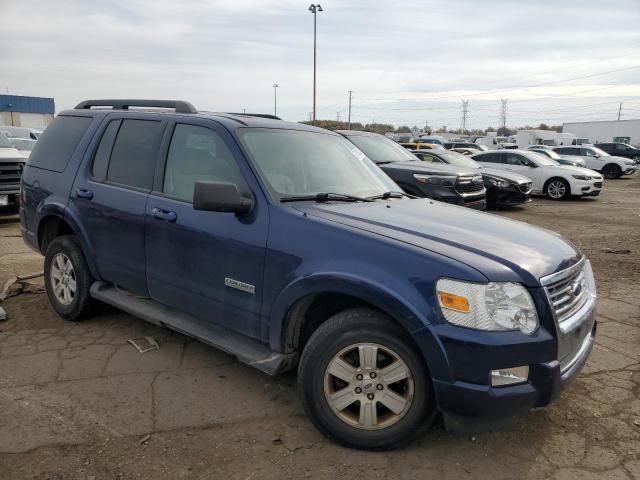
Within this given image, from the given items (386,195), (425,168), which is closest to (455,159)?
(425,168)

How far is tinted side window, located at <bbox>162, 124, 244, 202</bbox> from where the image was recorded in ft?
11.4

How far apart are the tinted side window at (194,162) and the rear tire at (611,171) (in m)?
28.2

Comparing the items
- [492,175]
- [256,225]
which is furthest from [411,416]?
[492,175]

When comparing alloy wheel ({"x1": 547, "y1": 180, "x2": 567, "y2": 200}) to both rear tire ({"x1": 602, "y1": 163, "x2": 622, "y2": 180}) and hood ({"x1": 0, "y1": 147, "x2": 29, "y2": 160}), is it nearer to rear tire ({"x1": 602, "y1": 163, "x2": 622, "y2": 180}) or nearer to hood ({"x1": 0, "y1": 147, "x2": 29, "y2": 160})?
rear tire ({"x1": 602, "y1": 163, "x2": 622, "y2": 180})

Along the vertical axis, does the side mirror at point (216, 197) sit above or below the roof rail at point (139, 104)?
below

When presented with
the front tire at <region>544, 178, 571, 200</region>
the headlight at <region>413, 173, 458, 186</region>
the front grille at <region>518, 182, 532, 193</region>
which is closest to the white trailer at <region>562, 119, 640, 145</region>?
the front tire at <region>544, 178, 571, 200</region>

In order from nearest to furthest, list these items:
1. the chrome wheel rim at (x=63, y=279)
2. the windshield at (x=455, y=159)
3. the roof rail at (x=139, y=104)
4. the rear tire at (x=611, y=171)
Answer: the roof rail at (x=139, y=104) → the chrome wheel rim at (x=63, y=279) → the windshield at (x=455, y=159) → the rear tire at (x=611, y=171)

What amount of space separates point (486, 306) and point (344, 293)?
0.71 meters

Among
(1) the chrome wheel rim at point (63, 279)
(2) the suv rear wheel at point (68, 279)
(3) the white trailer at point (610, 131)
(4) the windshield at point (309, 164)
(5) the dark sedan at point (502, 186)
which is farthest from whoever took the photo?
(3) the white trailer at point (610, 131)

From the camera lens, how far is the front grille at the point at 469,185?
380 inches

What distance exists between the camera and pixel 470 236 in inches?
116

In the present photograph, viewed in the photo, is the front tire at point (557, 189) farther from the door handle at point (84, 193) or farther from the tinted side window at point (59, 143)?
the door handle at point (84, 193)

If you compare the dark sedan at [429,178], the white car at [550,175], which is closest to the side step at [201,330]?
the dark sedan at [429,178]

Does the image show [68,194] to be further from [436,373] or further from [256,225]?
[436,373]
